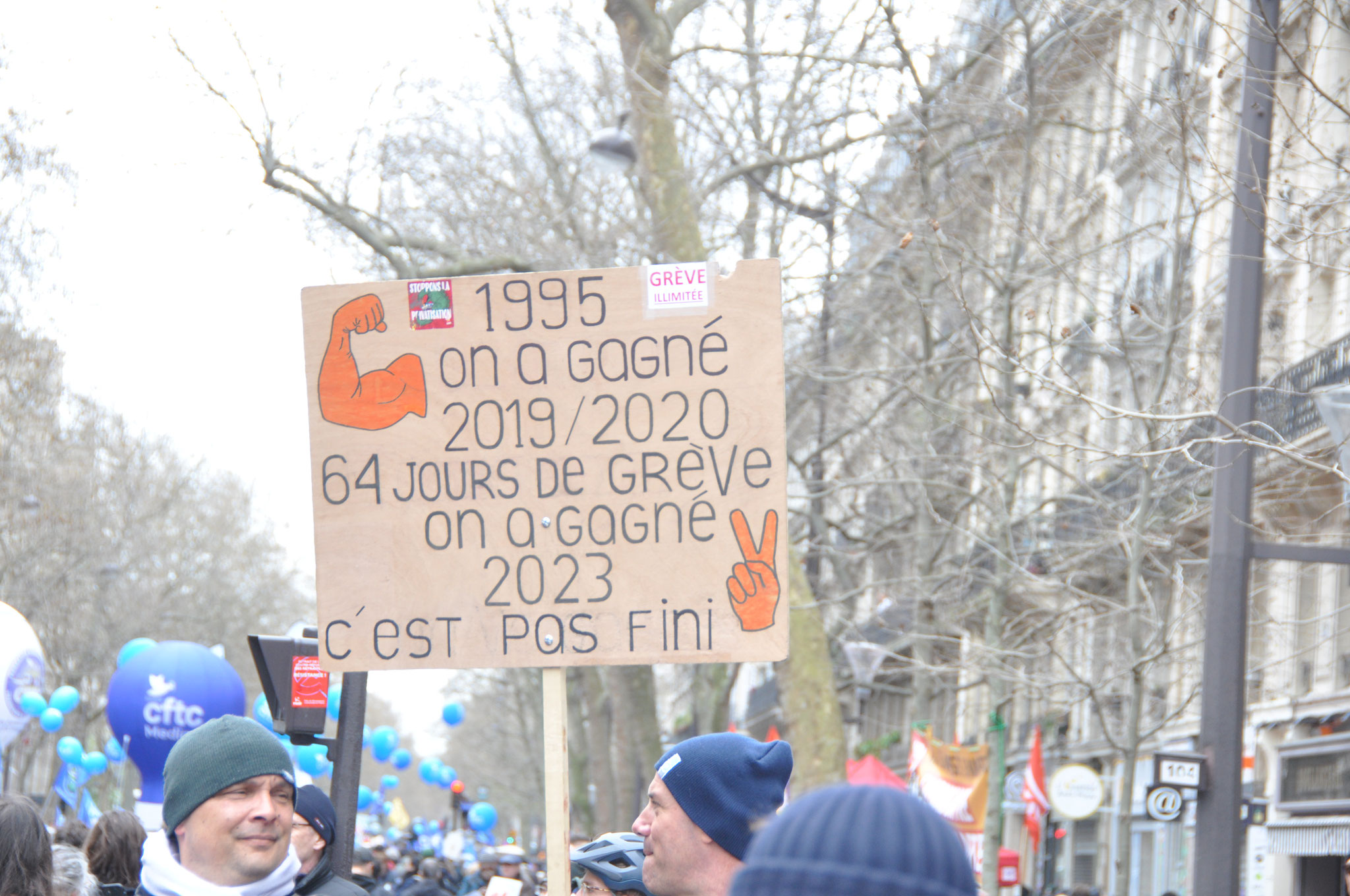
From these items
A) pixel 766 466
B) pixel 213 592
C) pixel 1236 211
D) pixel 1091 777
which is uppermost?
pixel 1236 211

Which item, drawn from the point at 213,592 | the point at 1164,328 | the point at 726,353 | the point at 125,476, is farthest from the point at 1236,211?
the point at 213,592

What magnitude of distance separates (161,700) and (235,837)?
8388 millimetres

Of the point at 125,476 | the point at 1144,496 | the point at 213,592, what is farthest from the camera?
the point at 213,592

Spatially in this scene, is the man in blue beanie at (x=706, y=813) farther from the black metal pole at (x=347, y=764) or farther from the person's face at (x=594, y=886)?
the black metal pole at (x=347, y=764)

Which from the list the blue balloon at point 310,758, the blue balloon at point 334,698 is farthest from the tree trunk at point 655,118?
the blue balloon at point 310,758

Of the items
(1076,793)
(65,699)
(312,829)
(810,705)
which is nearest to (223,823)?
(312,829)

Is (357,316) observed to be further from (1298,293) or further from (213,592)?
(213,592)

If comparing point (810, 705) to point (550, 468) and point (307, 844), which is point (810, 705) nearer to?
point (307, 844)

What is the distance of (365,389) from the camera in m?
4.60

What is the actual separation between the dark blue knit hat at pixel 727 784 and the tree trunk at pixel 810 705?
941cm

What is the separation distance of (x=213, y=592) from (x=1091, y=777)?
3038cm

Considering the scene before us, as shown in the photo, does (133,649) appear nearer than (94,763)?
Yes

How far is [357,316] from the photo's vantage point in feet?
15.2

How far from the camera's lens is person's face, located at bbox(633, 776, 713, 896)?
3248 mm
